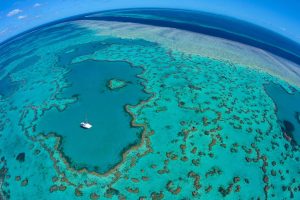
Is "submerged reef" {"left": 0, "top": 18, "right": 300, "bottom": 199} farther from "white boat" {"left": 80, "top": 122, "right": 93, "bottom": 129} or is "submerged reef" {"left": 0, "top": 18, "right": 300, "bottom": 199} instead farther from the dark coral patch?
"white boat" {"left": 80, "top": 122, "right": 93, "bottom": 129}

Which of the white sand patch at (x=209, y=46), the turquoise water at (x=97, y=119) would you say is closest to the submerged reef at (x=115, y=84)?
the turquoise water at (x=97, y=119)

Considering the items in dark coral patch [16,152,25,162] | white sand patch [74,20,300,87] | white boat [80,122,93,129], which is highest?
white sand patch [74,20,300,87]

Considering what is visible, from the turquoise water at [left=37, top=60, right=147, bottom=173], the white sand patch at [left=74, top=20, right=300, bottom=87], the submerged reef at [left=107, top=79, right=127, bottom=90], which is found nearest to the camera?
the turquoise water at [left=37, top=60, right=147, bottom=173]

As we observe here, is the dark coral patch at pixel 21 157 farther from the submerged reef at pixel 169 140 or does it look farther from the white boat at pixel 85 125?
the white boat at pixel 85 125

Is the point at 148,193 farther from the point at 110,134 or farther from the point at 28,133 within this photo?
the point at 28,133

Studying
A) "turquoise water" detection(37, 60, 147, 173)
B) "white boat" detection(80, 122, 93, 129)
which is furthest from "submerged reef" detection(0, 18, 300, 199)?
"white boat" detection(80, 122, 93, 129)

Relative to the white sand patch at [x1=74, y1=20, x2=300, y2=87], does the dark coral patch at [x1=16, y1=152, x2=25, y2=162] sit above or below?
below
